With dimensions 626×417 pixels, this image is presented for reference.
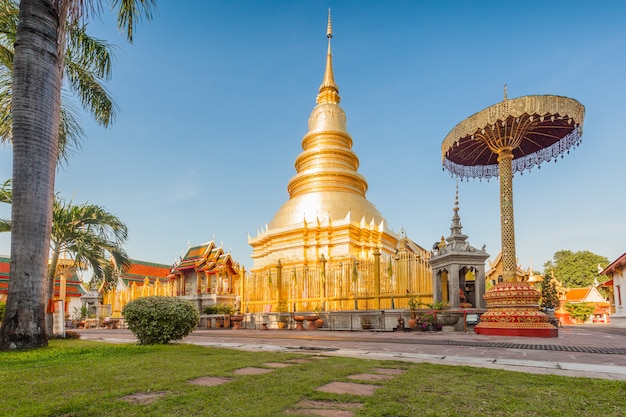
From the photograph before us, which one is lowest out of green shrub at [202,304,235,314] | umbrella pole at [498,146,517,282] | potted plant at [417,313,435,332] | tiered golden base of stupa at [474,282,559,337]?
green shrub at [202,304,235,314]

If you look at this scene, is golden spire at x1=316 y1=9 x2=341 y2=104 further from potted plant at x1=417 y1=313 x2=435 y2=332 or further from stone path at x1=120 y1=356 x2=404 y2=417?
stone path at x1=120 y1=356 x2=404 y2=417

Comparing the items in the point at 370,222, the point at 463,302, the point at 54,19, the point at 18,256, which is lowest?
the point at 463,302

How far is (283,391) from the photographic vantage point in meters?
3.55

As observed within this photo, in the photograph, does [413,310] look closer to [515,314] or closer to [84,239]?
[515,314]

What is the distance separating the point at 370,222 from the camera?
26750 millimetres

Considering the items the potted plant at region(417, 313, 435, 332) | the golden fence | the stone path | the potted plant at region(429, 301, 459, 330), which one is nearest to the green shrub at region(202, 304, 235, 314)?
the golden fence

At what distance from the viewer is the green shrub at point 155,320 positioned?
8.62 m

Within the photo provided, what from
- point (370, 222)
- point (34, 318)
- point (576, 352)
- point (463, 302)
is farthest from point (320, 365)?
point (370, 222)

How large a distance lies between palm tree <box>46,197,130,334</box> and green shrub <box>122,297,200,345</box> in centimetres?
500

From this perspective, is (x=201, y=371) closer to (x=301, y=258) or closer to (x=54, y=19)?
(x=54, y=19)

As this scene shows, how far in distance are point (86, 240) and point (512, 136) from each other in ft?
46.3

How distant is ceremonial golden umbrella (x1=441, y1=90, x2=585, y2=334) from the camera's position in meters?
11.7

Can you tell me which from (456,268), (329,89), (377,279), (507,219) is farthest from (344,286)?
(329,89)

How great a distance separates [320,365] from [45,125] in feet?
22.3
